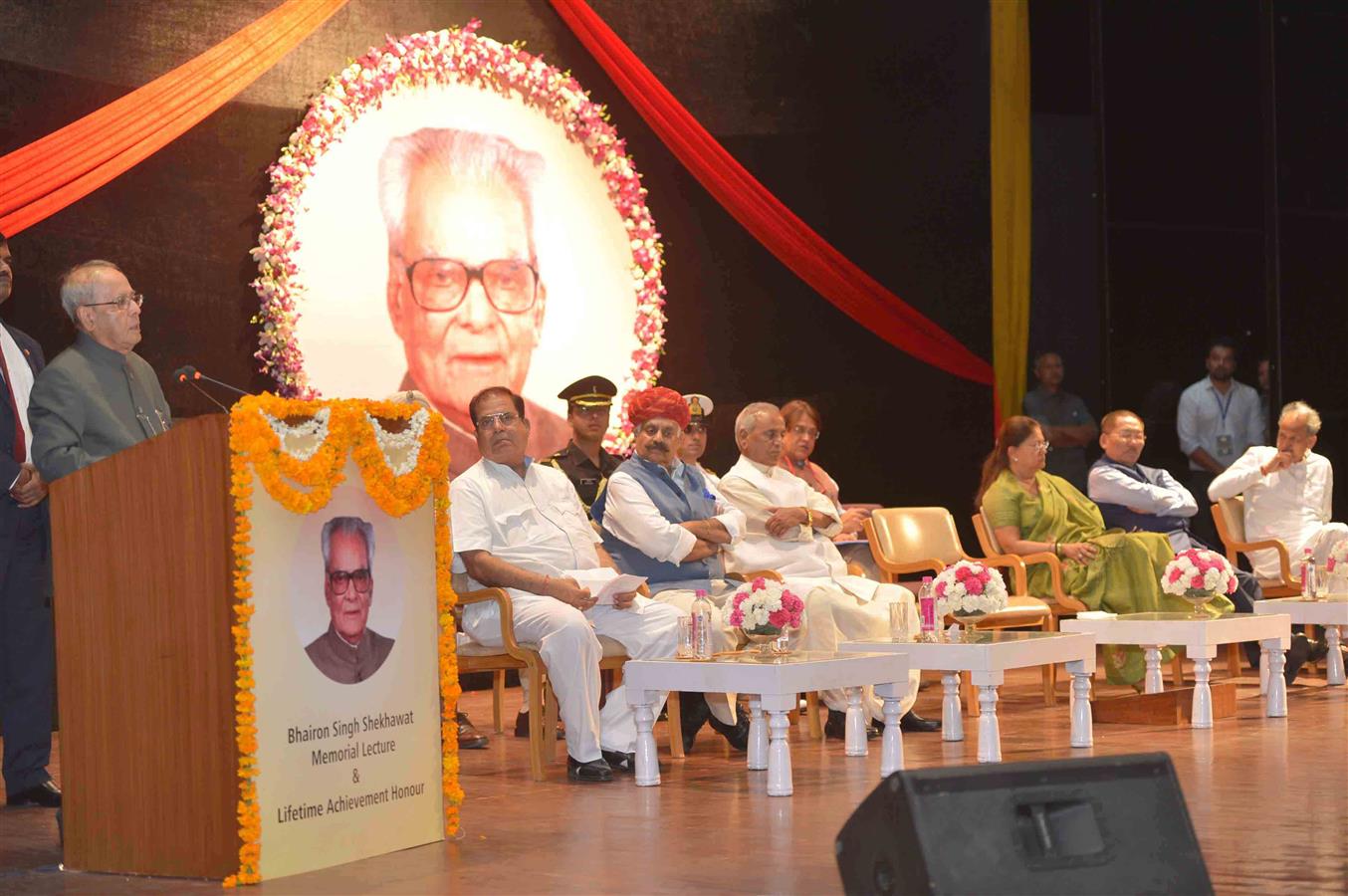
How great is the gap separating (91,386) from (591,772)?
1.89 m

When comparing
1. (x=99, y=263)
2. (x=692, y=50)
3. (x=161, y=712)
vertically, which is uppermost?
(x=692, y=50)

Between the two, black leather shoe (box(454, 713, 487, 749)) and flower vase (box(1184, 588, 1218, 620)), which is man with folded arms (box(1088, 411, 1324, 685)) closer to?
flower vase (box(1184, 588, 1218, 620))

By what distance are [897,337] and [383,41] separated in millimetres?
3158

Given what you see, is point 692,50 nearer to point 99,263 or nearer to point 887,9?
point 887,9

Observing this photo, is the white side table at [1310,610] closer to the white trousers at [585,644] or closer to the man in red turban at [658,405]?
the man in red turban at [658,405]

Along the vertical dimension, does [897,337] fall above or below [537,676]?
above

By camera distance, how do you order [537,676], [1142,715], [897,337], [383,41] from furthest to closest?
1. [897,337]
2. [383,41]
3. [1142,715]
4. [537,676]

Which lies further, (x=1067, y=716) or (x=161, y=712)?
(x=1067, y=716)

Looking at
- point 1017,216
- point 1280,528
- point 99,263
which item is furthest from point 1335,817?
point 1017,216

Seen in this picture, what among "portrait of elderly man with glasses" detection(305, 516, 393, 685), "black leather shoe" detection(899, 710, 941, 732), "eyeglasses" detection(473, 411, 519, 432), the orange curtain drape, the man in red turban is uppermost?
the orange curtain drape

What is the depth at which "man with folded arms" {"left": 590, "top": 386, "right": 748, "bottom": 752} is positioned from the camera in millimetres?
6316

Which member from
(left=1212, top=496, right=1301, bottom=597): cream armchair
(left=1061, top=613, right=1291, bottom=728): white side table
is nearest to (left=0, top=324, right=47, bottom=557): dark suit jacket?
(left=1061, top=613, right=1291, bottom=728): white side table

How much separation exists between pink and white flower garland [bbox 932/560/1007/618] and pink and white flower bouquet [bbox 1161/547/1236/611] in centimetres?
106

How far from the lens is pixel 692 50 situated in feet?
30.7
